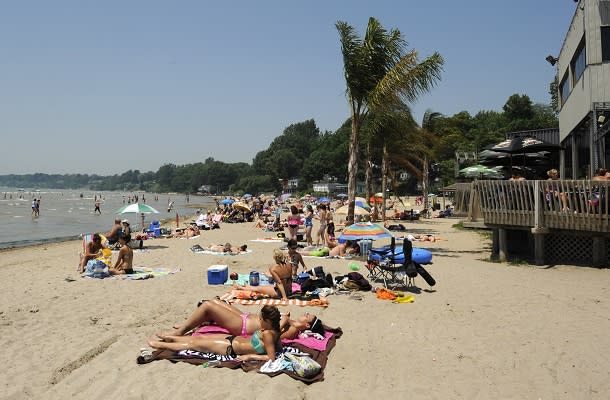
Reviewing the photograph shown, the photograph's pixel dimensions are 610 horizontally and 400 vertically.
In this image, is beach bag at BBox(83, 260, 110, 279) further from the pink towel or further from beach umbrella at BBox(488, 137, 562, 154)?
beach umbrella at BBox(488, 137, 562, 154)

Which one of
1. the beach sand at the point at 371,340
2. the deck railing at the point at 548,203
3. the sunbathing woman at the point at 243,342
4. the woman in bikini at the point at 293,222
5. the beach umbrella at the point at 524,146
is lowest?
the beach sand at the point at 371,340

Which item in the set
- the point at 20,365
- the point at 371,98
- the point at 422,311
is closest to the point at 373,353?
the point at 422,311

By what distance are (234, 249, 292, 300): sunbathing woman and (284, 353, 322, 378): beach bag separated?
2.96 meters

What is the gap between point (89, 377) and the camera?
484cm

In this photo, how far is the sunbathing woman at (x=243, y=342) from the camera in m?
5.05

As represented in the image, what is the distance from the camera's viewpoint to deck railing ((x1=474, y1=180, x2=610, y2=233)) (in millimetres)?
9992

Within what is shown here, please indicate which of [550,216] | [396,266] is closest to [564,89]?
[550,216]

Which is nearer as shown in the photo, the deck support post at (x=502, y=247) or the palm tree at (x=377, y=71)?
the deck support post at (x=502, y=247)

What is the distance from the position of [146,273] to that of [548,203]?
9.62 metres

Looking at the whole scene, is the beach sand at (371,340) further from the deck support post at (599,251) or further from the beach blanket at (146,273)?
the deck support post at (599,251)

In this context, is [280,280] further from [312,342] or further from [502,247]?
[502,247]

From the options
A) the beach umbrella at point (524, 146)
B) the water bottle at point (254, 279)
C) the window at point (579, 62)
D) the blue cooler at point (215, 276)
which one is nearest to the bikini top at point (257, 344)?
the water bottle at point (254, 279)

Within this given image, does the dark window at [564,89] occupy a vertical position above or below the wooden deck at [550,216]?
above

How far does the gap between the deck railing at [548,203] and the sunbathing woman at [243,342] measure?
8220mm
